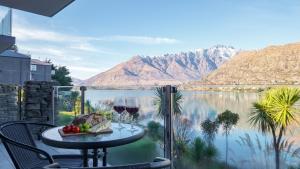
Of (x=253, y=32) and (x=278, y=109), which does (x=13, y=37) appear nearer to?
(x=278, y=109)

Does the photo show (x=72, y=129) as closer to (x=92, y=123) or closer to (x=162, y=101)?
(x=92, y=123)

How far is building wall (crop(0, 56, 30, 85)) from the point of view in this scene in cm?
1430

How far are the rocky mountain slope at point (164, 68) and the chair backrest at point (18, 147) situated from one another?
8230cm

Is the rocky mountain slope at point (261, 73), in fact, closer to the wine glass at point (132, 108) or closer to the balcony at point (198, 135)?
the balcony at point (198, 135)

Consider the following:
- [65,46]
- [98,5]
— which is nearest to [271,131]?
[98,5]

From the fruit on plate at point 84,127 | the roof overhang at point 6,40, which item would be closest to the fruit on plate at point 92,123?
the fruit on plate at point 84,127

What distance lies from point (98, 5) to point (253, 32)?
45.6 m

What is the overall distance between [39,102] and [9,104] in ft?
3.15

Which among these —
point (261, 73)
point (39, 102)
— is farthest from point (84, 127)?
point (39, 102)

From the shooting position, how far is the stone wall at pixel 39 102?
639 centimetres

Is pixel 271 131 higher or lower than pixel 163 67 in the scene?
lower

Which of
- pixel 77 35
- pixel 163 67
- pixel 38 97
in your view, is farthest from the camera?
pixel 163 67

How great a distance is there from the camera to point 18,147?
229 centimetres

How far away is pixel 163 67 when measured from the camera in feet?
450
